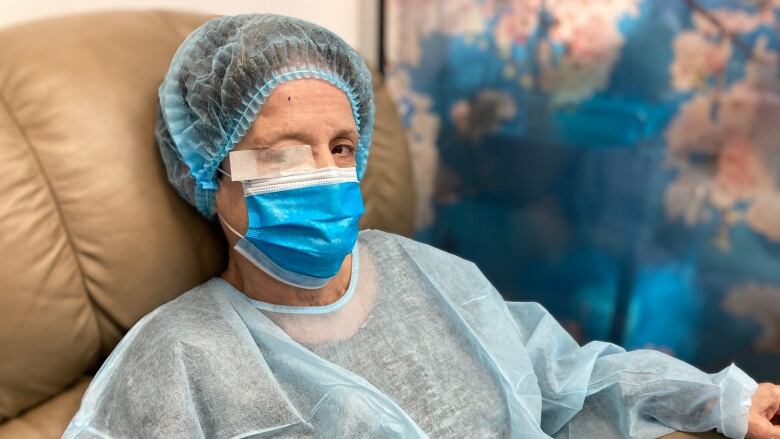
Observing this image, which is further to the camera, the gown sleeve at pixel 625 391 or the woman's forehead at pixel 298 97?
the gown sleeve at pixel 625 391

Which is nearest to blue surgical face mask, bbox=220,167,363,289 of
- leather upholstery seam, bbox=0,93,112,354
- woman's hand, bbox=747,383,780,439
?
leather upholstery seam, bbox=0,93,112,354

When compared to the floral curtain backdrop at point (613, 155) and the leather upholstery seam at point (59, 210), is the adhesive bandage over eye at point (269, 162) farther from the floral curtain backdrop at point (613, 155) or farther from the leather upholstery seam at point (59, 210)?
the floral curtain backdrop at point (613, 155)

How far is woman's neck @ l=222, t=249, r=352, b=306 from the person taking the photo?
1095mm

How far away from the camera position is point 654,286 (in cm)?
165

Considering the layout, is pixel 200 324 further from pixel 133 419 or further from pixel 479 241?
pixel 479 241

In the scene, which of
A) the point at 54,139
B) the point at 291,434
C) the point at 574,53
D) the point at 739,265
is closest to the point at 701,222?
the point at 739,265

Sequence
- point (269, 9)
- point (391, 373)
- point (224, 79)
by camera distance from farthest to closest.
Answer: point (269, 9) → point (391, 373) → point (224, 79)

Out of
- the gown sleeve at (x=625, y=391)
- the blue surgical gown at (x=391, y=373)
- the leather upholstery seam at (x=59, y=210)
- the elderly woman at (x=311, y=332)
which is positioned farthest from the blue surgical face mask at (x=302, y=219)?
the gown sleeve at (x=625, y=391)

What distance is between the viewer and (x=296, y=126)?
1.02 m

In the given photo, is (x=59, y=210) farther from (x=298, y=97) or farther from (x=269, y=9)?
(x=269, y=9)

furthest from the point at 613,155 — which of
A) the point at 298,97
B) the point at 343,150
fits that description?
the point at 298,97

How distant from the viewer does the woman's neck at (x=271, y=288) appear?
109 cm

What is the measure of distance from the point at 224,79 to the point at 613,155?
101cm

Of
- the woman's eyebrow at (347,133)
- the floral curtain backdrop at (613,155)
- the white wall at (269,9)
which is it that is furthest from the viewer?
the floral curtain backdrop at (613,155)
